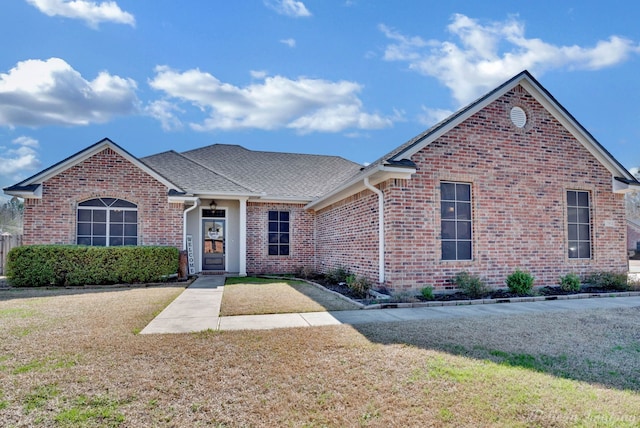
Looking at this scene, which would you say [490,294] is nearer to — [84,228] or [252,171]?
[252,171]

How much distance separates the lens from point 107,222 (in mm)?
13305

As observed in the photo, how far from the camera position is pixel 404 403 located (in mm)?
3156

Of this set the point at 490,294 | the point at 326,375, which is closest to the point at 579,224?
the point at 490,294

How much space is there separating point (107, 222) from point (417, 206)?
10.4m

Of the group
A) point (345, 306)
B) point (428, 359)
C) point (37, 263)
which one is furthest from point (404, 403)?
point (37, 263)

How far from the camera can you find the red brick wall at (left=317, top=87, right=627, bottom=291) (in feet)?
29.9

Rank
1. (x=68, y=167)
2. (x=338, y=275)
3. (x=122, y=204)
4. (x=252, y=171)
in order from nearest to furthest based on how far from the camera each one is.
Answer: (x=338, y=275)
(x=68, y=167)
(x=122, y=204)
(x=252, y=171)

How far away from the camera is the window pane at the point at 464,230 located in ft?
31.7

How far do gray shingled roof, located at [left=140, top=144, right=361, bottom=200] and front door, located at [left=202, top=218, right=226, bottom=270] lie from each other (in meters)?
1.82

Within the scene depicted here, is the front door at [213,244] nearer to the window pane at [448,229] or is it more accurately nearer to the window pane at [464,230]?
the window pane at [448,229]

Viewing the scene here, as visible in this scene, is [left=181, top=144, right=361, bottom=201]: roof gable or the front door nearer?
the front door

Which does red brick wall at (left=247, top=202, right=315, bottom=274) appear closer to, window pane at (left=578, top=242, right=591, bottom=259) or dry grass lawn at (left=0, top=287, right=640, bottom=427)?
window pane at (left=578, top=242, right=591, bottom=259)

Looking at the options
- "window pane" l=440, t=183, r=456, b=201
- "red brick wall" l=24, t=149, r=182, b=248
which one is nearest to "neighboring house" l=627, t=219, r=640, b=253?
"window pane" l=440, t=183, r=456, b=201

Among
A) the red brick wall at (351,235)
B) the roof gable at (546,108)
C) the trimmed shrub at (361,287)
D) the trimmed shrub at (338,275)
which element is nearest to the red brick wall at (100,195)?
the red brick wall at (351,235)
